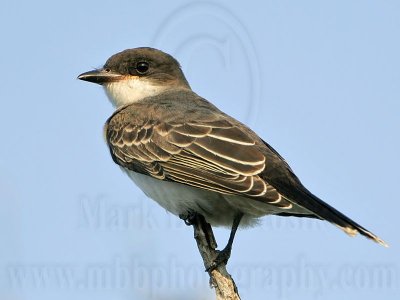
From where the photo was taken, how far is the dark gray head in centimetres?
1006

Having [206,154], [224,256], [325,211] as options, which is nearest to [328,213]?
[325,211]

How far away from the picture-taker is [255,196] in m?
7.50

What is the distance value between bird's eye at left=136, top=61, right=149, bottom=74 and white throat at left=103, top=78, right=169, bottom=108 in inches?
4.6

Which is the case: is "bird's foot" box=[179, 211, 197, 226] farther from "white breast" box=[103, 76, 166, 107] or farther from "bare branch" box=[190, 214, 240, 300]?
"white breast" box=[103, 76, 166, 107]

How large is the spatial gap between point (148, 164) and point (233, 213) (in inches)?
41.1

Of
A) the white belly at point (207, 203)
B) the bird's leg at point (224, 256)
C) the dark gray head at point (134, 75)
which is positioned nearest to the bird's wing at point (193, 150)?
the white belly at point (207, 203)

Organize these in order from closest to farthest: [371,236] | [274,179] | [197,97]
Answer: [371,236] < [274,179] < [197,97]

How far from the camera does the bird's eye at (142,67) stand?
10230mm

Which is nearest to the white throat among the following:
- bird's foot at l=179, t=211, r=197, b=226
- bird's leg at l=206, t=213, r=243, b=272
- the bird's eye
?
the bird's eye

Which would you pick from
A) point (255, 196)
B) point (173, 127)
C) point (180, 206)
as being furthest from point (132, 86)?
point (255, 196)

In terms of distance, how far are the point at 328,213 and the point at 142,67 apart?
12.2ft

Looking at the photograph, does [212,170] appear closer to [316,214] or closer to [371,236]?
[316,214]

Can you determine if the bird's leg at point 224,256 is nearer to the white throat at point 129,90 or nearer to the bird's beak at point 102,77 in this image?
the white throat at point 129,90

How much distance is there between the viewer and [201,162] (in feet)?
26.5
